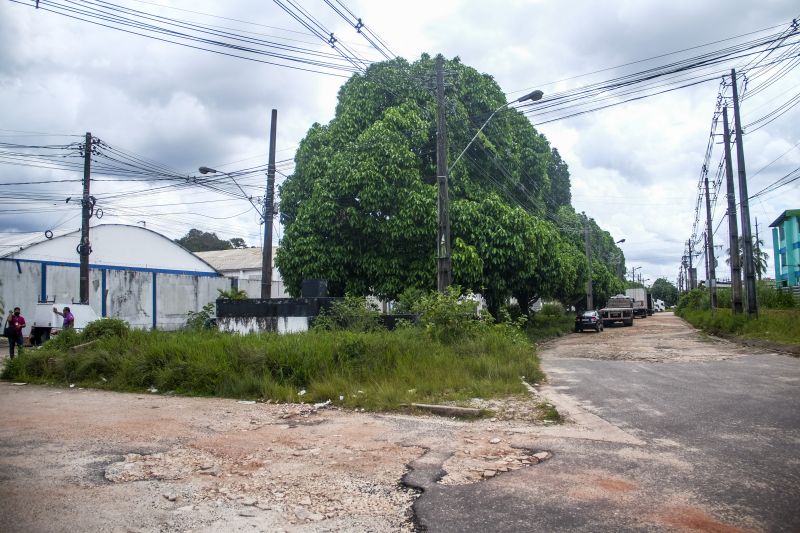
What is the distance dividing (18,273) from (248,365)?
843 inches

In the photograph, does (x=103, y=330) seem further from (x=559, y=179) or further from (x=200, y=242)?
(x=200, y=242)

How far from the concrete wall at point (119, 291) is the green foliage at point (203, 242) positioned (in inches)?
1527

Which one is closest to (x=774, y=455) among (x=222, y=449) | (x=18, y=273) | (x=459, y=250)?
(x=222, y=449)

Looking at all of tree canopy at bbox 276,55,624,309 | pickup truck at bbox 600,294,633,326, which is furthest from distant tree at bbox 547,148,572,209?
tree canopy at bbox 276,55,624,309

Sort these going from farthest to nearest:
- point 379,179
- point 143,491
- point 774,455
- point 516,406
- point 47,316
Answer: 1. point 47,316
2. point 379,179
3. point 516,406
4. point 774,455
5. point 143,491

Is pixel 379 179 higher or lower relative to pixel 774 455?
higher

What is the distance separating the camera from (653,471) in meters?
5.34

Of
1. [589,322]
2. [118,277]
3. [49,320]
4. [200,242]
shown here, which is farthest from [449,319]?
[200,242]

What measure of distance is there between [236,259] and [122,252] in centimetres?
1720

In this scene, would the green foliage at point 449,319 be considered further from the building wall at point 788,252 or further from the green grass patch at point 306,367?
the building wall at point 788,252

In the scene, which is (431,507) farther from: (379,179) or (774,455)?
(379,179)

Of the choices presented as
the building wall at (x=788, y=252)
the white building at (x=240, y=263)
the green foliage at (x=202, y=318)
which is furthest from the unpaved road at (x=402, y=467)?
the building wall at (x=788, y=252)

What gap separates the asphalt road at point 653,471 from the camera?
4.22 m

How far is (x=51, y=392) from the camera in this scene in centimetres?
1116
